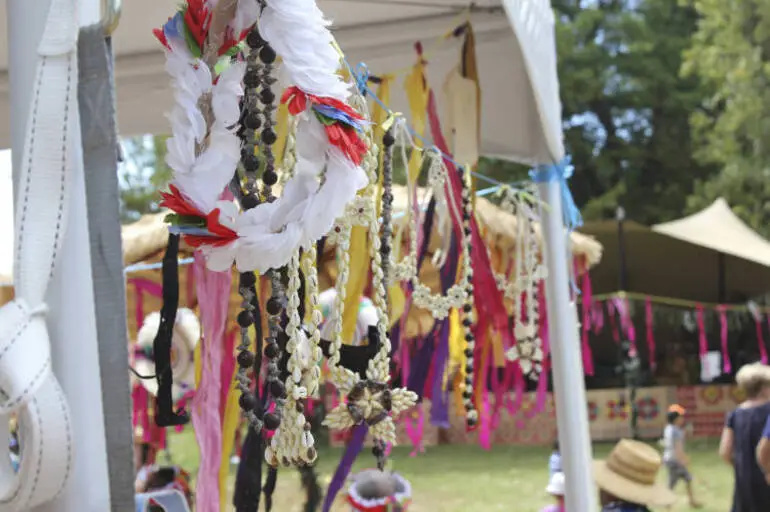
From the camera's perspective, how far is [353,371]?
1.58 m

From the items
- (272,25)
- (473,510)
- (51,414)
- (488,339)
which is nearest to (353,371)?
(272,25)

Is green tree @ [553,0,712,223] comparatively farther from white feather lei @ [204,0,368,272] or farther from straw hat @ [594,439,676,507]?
white feather lei @ [204,0,368,272]

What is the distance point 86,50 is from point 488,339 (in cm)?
240

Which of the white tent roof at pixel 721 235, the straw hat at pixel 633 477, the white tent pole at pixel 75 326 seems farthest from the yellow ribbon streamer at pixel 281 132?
the white tent roof at pixel 721 235

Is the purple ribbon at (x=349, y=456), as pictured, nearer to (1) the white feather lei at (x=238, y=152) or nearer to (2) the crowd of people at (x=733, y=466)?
(1) the white feather lei at (x=238, y=152)

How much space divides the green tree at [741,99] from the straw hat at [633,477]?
1064 centimetres

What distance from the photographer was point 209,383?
1.78m

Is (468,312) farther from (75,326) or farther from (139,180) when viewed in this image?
(139,180)

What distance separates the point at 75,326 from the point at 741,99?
13544 mm

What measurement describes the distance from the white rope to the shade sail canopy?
1139 cm

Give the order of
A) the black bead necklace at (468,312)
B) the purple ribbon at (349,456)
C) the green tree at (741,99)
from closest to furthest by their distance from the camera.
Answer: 1. the purple ribbon at (349,456)
2. the black bead necklace at (468,312)
3. the green tree at (741,99)

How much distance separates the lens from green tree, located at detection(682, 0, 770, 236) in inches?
516

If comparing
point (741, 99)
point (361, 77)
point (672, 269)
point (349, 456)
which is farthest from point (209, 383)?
point (741, 99)

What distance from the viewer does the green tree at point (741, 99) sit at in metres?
13.1
